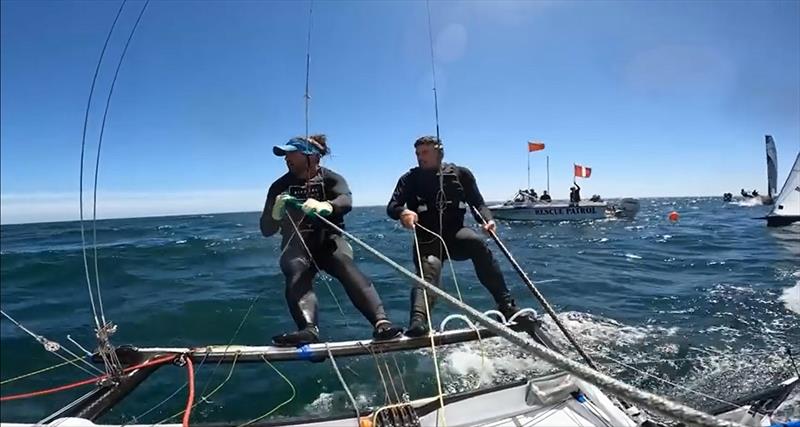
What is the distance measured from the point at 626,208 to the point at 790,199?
362 inches

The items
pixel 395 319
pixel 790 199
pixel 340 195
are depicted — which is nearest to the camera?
pixel 340 195

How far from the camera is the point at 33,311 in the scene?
8.02 metres

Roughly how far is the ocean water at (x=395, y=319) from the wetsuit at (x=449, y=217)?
109 cm

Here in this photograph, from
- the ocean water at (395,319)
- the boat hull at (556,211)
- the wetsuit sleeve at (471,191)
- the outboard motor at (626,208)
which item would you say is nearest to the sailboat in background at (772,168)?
the outboard motor at (626,208)

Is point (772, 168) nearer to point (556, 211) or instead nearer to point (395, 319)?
point (556, 211)

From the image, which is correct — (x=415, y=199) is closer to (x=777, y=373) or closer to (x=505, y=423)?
(x=505, y=423)

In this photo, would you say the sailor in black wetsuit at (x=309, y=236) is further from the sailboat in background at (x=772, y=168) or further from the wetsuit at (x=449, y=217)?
the sailboat in background at (x=772, y=168)

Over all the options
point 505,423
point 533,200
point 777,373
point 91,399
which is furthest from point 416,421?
point 533,200

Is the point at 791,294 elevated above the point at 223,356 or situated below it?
below

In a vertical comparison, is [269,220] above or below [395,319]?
above

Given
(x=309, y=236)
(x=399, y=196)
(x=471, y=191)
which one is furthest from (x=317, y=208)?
(x=471, y=191)

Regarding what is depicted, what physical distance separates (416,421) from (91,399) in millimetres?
2191

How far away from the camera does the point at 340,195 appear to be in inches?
168

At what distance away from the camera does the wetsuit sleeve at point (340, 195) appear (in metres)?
4.11
